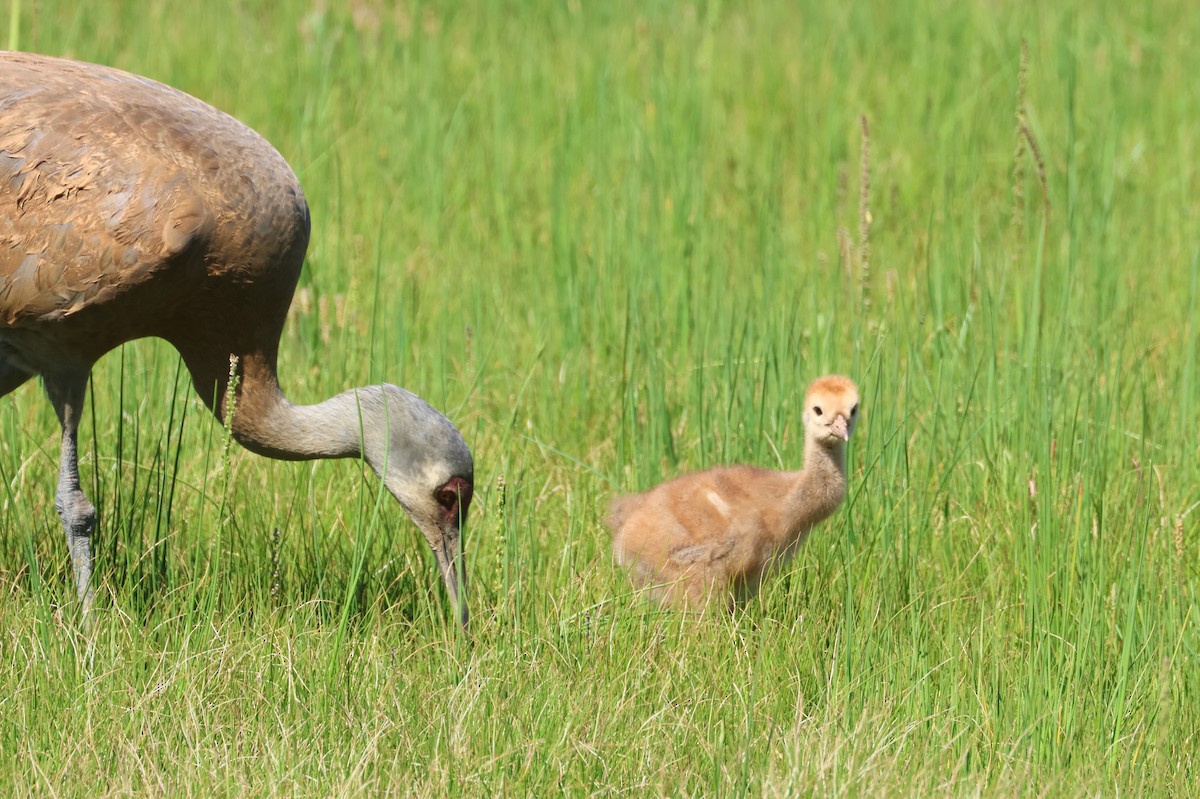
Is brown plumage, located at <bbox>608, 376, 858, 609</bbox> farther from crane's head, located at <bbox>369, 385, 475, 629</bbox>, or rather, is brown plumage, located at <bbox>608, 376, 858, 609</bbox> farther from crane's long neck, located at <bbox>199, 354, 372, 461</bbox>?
crane's long neck, located at <bbox>199, 354, 372, 461</bbox>

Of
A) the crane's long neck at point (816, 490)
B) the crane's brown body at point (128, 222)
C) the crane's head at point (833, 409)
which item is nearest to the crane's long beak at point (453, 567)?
the crane's brown body at point (128, 222)

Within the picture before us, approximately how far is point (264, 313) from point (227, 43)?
408 cm

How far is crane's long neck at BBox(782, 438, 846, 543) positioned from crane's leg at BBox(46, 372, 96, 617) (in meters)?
1.82

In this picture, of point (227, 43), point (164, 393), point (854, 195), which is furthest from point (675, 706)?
point (227, 43)

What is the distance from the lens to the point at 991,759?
10.8ft

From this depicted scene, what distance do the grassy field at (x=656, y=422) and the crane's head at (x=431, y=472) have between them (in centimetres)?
11

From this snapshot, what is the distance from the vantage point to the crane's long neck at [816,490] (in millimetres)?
4148

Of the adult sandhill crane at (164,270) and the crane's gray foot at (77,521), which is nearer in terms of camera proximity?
the adult sandhill crane at (164,270)

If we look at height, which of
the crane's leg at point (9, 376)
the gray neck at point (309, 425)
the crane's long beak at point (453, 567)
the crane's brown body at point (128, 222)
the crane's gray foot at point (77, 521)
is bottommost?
the crane's long beak at point (453, 567)

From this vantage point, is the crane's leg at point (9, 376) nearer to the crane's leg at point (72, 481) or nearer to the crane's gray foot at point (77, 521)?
the crane's leg at point (72, 481)

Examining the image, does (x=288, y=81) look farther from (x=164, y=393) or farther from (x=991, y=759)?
(x=991, y=759)

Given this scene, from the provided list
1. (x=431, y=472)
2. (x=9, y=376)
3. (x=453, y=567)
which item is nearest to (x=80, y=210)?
(x=9, y=376)

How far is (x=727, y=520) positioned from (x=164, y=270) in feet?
5.17

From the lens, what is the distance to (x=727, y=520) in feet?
13.7
